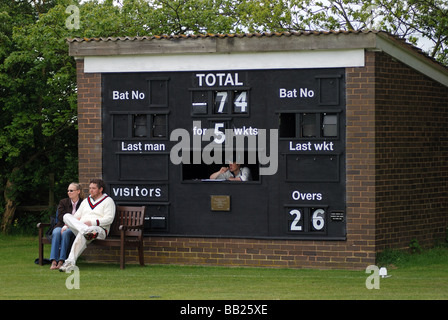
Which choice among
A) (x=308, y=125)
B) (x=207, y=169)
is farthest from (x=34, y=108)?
(x=308, y=125)

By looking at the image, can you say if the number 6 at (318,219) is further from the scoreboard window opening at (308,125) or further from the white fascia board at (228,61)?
the white fascia board at (228,61)

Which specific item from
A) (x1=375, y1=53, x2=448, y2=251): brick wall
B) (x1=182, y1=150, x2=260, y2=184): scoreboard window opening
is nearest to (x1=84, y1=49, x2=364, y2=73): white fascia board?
(x1=375, y1=53, x2=448, y2=251): brick wall

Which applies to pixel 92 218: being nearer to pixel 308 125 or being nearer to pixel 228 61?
pixel 228 61

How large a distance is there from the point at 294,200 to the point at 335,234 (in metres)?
0.81

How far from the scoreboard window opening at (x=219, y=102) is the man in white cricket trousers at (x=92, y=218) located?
1.93 metres

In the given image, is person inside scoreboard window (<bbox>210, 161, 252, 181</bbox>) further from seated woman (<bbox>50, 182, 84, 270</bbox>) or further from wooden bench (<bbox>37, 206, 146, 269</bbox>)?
seated woman (<bbox>50, 182, 84, 270</bbox>)

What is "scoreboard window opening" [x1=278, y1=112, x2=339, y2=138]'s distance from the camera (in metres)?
13.6

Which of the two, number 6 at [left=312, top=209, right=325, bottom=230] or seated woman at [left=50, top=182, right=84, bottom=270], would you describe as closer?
number 6 at [left=312, top=209, right=325, bottom=230]

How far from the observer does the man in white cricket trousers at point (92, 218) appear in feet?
45.0

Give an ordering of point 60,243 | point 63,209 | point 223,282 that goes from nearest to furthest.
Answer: point 223,282, point 60,243, point 63,209

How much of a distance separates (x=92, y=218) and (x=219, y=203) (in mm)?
1998

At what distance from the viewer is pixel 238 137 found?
14.0 m

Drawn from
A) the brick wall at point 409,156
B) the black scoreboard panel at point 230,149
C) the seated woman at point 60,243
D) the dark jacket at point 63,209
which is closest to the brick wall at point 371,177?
the brick wall at point 409,156

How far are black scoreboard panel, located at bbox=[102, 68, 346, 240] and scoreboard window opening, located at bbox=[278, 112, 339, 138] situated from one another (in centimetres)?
2
